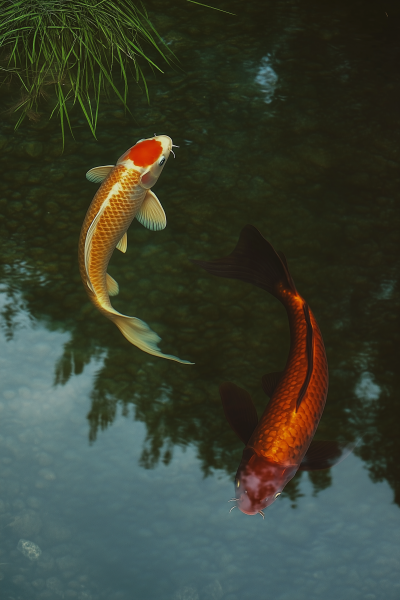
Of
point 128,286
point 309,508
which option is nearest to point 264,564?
point 309,508

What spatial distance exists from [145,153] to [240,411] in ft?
2.29

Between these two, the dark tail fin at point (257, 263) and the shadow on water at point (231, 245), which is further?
the shadow on water at point (231, 245)

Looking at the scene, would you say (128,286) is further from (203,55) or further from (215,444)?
(203,55)

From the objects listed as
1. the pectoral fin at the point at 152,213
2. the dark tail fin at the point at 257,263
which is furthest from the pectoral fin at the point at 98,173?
the dark tail fin at the point at 257,263

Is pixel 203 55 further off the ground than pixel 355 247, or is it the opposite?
pixel 203 55

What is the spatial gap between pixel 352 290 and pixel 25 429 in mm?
996

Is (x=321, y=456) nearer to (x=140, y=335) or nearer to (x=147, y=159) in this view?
(x=140, y=335)

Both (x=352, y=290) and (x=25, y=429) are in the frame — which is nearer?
(x=25, y=429)

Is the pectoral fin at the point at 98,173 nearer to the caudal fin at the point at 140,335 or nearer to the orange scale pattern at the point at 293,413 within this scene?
the caudal fin at the point at 140,335

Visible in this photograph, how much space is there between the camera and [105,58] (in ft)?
6.62

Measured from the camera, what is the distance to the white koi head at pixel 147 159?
1381mm

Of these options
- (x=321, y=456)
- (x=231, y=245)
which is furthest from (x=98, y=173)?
(x=321, y=456)

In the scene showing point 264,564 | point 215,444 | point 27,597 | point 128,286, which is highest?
point 128,286

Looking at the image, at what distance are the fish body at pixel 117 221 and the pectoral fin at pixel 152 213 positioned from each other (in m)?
0.03
